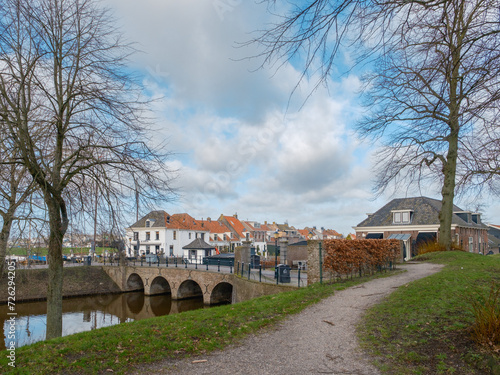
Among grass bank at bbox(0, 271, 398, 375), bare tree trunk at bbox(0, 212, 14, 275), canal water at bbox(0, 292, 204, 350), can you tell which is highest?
bare tree trunk at bbox(0, 212, 14, 275)

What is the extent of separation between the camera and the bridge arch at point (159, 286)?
110 feet

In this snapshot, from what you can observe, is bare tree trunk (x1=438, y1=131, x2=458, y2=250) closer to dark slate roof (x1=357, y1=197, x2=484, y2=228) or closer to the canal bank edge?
dark slate roof (x1=357, y1=197, x2=484, y2=228)

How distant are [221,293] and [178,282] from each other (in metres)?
5.00

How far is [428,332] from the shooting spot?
5875 mm

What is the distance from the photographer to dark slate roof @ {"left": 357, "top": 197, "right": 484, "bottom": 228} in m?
31.9

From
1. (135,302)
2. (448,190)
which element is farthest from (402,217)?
(135,302)

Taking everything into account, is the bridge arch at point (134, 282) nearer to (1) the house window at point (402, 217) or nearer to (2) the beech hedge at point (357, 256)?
(1) the house window at point (402, 217)

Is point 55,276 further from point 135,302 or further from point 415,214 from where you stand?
point 415,214

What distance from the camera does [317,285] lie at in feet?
39.3


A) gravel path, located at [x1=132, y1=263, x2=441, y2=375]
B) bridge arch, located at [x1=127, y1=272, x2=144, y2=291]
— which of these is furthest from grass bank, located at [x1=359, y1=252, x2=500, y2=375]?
bridge arch, located at [x1=127, y1=272, x2=144, y2=291]

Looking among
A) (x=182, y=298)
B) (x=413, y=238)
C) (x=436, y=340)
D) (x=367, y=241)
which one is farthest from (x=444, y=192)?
(x=182, y=298)

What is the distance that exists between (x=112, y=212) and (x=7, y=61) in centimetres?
407

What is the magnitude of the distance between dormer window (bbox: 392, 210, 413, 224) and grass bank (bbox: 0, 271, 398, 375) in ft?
90.6

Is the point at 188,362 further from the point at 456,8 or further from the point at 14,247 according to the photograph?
the point at 456,8
